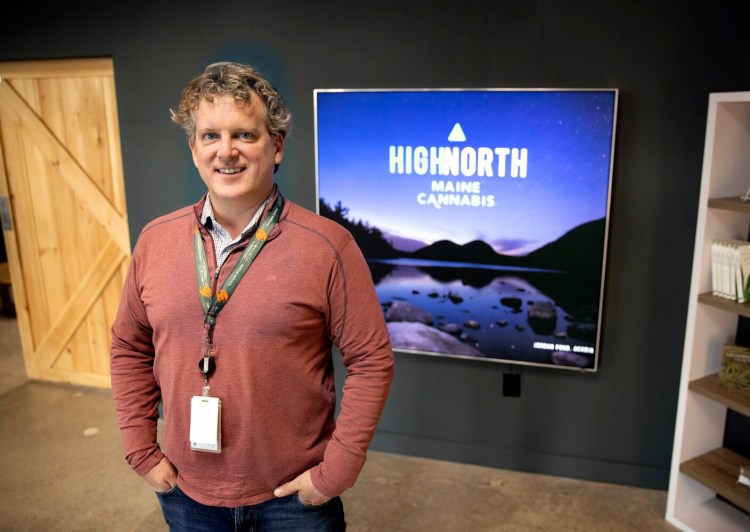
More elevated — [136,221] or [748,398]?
[136,221]

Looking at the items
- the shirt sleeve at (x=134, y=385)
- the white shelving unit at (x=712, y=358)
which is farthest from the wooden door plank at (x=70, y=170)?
the white shelving unit at (x=712, y=358)

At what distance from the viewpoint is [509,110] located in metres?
2.45

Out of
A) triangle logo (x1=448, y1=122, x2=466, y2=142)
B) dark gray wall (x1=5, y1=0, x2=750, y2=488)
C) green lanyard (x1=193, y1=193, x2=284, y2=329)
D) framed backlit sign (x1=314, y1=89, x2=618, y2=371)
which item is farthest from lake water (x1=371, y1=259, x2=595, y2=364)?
green lanyard (x1=193, y1=193, x2=284, y2=329)

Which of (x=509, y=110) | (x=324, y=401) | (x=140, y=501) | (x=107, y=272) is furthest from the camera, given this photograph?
(x=107, y=272)

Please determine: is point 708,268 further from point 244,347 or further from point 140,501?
point 140,501

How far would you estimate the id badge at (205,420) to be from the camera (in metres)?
1.29

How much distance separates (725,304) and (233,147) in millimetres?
1889

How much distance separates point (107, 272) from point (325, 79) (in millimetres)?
1861

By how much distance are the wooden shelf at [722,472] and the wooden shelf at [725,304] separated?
67 cm

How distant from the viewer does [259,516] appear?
4.54 feet

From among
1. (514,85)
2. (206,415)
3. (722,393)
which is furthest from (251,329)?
(722,393)

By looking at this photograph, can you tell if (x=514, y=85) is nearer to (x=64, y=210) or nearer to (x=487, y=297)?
(x=487, y=297)

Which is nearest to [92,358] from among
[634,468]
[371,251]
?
[371,251]

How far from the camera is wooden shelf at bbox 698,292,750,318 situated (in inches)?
84.2
